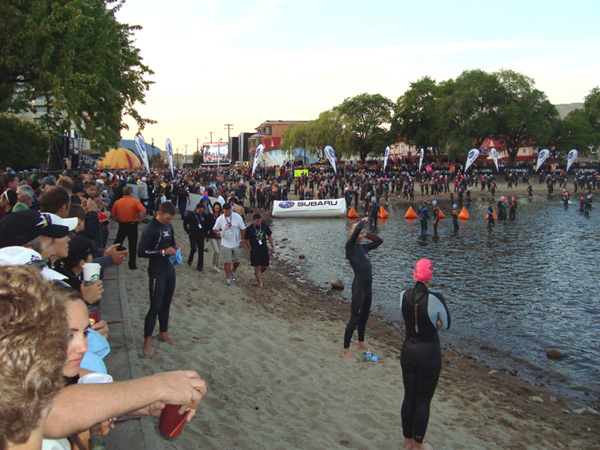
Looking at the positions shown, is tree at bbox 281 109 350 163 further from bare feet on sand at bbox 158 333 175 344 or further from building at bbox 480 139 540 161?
bare feet on sand at bbox 158 333 175 344

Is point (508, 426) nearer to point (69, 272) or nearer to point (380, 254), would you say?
point (69, 272)

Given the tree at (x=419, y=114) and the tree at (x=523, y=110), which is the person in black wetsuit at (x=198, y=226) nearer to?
the tree at (x=523, y=110)

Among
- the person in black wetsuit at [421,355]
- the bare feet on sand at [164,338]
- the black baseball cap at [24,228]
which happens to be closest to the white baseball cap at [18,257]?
the black baseball cap at [24,228]

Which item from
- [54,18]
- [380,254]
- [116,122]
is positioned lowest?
[380,254]

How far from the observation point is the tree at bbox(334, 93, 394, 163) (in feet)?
A: 235

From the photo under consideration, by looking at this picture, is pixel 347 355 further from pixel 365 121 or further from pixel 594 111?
pixel 594 111

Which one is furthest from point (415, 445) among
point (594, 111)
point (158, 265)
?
point (594, 111)

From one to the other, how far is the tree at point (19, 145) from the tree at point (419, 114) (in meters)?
53.5

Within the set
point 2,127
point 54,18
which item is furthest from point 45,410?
point 2,127

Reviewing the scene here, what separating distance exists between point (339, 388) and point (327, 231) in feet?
65.3

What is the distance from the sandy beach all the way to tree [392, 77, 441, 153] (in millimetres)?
66077

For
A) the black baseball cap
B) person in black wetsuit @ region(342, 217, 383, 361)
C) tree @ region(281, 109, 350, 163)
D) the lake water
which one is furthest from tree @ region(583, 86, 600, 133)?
the black baseball cap

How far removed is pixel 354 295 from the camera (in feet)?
23.6

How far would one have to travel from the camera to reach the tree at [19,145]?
1159 inches
